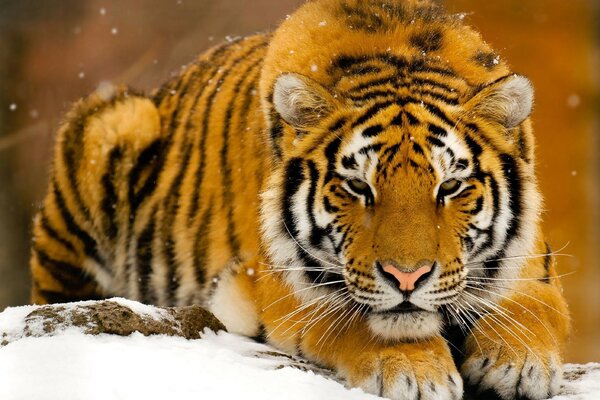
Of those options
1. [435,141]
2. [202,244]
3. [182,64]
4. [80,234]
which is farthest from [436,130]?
[182,64]

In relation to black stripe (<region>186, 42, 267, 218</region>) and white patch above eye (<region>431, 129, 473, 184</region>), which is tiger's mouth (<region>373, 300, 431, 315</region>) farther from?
black stripe (<region>186, 42, 267, 218</region>)

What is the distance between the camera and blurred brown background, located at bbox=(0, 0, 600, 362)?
20.1 ft

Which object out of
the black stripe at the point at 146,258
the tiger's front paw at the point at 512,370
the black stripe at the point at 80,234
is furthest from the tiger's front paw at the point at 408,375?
the black stripe at the point at 80,234

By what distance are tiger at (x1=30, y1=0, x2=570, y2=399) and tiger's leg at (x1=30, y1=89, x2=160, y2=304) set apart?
0.37m

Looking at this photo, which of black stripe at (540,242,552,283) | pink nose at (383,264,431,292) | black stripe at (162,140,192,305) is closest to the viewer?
pink nose at (383,264,431,292)

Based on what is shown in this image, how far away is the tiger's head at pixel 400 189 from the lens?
2.26 m

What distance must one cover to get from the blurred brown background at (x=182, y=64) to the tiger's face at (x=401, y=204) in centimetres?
343

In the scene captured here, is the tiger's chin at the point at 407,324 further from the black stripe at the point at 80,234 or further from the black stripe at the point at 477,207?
the black stripe at the point at 80,234

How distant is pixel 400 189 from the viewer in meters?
2.28

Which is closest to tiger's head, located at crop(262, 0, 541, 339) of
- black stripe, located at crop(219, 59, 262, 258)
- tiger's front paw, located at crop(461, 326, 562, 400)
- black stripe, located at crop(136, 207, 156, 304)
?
tiger's front paw, located at crop(461, 326, 562, 400)

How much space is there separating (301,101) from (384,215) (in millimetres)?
493

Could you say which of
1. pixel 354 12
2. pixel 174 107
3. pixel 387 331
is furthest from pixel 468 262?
pixel 174 107

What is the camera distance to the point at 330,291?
8.45 feet

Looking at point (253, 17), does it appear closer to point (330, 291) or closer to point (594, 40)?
point (594, 40)
